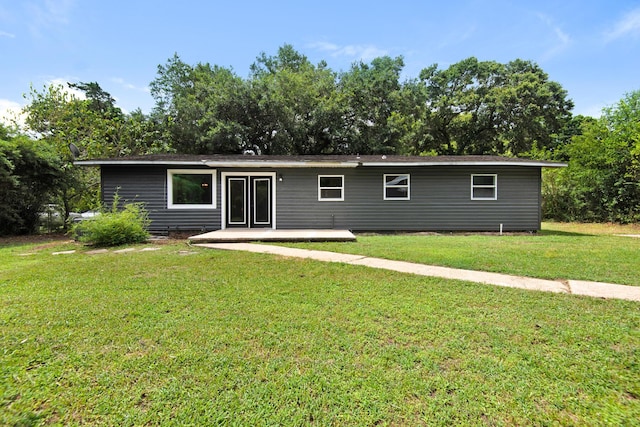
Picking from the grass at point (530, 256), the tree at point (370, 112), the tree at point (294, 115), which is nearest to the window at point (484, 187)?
the grass at point (530, 256)

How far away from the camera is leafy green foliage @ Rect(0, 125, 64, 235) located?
375 inches

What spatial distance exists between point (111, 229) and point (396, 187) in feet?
29.1

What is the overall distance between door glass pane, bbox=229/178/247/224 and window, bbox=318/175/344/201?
2740 mm

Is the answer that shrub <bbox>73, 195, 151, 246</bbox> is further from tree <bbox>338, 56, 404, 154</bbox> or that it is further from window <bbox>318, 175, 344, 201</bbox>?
tree <bbox>338, 56, 404, 154</bbox>

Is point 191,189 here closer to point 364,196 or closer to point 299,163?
point 299,163

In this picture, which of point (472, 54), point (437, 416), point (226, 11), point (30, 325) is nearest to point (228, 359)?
point (437, 416)

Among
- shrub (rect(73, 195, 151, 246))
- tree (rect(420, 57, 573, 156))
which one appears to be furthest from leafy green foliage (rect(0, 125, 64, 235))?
tree (rect(420, 57, 573, 156))

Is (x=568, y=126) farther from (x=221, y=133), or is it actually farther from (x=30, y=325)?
(x=30, y=325)

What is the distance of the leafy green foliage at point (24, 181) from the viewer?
9.52 m

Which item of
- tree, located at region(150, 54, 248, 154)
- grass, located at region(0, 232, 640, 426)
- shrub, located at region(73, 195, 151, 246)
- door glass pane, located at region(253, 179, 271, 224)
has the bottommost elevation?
grass, located at region(0, 232, 640, 426)

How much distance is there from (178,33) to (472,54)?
2120 centimetres

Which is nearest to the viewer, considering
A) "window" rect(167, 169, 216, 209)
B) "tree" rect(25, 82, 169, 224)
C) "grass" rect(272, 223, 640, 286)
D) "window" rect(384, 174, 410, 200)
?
"grass" rect(272, 223, 640, 286)

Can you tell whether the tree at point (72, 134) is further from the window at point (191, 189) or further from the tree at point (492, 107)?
the tree at point (492, 107)

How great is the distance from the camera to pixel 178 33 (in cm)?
1466
